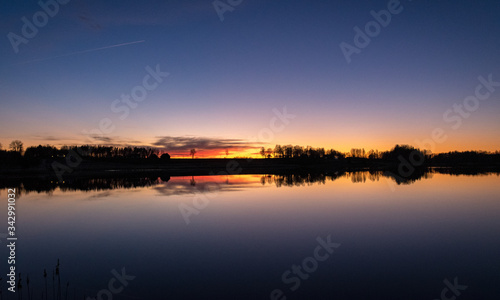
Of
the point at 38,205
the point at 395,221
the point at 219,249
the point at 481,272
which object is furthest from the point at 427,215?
the point at 38,205

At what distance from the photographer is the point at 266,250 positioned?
43.1 ft

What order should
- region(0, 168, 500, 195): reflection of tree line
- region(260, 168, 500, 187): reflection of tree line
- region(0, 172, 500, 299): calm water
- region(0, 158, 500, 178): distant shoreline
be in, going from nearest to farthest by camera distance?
region(0, 172, 500, 299): calm water < region(0, 168, 500, 195): reflection of tree line < region(260, 168, 500, 187): reflection of tree line < region(0, 158, 500, 178): distant shoreline

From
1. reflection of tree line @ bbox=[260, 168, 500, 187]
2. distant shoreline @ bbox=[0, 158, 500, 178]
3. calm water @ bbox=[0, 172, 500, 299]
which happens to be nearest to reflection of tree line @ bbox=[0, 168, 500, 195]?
reflection of tree line @ bbox=[260, 168, 500, 187]

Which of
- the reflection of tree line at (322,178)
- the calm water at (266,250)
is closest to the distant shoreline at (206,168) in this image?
the reflection of tree line at (322,178)

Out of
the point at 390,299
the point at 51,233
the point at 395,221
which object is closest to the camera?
→ the point at 390,299

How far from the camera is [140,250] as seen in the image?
1344 cm

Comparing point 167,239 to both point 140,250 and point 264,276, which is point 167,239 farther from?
point 264,276

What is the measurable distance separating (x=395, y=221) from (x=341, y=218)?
10.6ft

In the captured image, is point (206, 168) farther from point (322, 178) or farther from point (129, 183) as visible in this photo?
point (129, 183)

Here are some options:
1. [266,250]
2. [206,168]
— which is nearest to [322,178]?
[266,250]

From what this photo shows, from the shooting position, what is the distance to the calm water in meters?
9.37

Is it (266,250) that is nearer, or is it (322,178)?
(266,250)

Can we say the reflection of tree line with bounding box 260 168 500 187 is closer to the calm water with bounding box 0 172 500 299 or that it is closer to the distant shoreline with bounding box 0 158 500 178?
the distant shoreline with bounding box 0 158 500 178

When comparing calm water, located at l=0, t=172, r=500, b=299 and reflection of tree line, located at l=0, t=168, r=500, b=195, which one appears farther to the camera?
reflection of tree line, located at l=0, t=168, r=500, b=195
